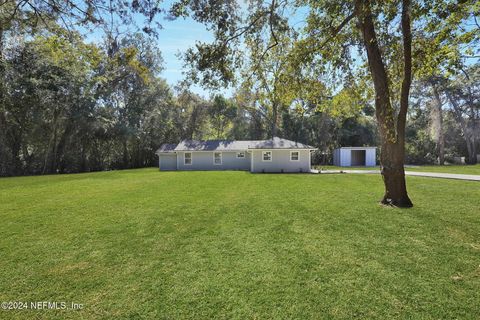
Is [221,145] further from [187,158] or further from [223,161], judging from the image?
[187,158]

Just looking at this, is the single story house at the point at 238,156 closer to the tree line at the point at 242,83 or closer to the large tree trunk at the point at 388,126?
the tree line at the point at 242,83

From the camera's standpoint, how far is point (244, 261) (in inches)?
154

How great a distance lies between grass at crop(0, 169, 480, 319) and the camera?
9.18 ft

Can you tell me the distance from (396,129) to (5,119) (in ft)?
81.1

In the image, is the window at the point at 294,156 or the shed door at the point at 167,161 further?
the shed door at the point at 167,161

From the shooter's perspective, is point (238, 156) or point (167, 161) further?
point (167, 161)

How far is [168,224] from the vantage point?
18.9 ft

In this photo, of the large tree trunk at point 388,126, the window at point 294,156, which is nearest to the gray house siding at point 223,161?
the window at point 294,156

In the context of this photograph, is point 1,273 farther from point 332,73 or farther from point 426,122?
point 426,122

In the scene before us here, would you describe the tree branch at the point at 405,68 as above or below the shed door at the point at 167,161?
above

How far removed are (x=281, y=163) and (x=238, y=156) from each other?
13.9 feet

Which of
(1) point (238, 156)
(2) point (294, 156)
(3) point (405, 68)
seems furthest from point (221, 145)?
(3) point (405, 68)

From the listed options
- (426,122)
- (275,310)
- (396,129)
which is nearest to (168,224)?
(275,310)

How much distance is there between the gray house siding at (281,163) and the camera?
19.6m
